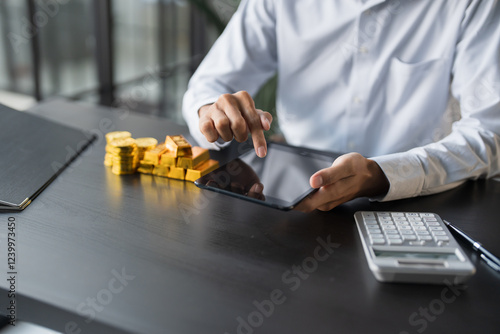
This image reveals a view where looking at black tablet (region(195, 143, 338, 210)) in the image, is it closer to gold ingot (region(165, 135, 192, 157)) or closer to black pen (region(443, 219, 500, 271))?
gold ingot (region(165, 135, 192, 157))

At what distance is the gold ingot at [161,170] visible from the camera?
103 centimetres

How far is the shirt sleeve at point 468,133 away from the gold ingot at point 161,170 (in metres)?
0.47

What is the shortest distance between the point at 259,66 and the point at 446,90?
0.65 m

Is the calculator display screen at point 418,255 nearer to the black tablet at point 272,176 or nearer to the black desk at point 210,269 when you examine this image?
the black desk at point 210,269

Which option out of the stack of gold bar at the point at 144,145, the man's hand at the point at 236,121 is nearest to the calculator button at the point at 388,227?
the man's hand at the point at 236,121

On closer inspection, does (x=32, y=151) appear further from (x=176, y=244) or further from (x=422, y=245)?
(x=422, y=245)

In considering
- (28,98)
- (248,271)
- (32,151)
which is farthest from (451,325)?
(28,98)

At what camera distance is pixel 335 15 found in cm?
150

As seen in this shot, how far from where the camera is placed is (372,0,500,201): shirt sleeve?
3.28 feet

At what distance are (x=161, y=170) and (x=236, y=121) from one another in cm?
21

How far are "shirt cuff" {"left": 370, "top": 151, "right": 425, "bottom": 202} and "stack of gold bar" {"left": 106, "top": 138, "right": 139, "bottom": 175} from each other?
1.79ft

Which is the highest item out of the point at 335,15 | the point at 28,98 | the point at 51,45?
the point at 335,15

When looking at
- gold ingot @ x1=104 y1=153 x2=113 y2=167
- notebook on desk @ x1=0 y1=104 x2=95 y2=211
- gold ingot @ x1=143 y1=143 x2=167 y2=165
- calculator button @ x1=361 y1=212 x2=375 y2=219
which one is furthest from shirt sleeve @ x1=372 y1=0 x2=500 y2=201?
notebook on desk @ x1=0 y1=104 x2=95 y2=211

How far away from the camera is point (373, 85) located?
1.48 metres
